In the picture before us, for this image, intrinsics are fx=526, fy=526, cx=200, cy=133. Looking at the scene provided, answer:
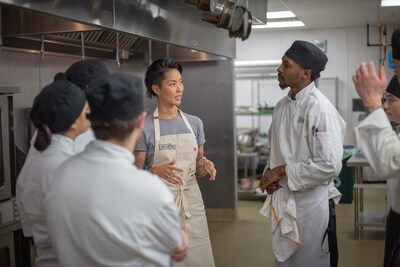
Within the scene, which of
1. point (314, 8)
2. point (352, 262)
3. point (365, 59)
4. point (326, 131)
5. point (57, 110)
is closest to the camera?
point (57, 110)

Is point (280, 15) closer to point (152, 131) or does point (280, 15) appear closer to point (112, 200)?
point (152, 131)

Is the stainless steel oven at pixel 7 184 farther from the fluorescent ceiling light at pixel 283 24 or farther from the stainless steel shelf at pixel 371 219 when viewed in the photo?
the fluorescent ceiling light at pixel 283 24

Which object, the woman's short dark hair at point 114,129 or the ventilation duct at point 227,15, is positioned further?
the ventilation duct at point 227,15

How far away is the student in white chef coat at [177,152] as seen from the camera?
2865mm

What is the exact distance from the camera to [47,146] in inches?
77.0

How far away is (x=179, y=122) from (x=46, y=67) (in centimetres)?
144

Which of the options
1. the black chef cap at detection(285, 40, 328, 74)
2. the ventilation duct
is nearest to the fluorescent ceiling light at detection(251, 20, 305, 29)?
the ventilation duct

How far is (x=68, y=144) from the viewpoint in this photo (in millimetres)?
1990

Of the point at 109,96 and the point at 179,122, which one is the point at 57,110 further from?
the point at 179,122

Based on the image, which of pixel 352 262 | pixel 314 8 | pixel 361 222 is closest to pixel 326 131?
pixel 352 262

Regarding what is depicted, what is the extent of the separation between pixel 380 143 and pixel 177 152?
123 centimetres

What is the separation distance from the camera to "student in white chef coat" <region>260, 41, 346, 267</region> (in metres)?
2.74

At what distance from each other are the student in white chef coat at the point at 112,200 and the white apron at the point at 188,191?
4.07ft

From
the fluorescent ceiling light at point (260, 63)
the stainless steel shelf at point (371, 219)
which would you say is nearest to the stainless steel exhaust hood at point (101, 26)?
the stainless steel shelf at point (371, 219)
